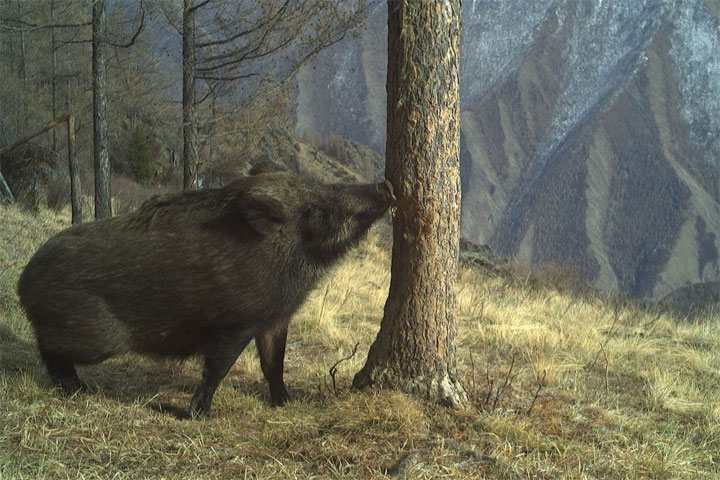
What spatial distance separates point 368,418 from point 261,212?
53.7 inches

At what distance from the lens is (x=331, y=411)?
12.4 ft

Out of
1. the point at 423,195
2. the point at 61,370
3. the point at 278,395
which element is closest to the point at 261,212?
the point at 423,195

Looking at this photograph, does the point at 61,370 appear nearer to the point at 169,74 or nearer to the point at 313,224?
the point at 313,224

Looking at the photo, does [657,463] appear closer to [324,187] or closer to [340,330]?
[324,187]

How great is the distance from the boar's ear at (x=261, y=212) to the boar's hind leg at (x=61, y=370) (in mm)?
1462

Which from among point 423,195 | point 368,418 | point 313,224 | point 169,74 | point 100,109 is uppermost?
point 169,74

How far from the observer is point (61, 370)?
4199 millimetres

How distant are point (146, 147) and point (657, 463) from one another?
2436 cm

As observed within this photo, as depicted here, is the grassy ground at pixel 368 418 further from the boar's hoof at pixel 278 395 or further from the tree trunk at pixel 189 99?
the tree trunk at pixel 189 99

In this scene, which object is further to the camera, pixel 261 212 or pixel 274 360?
pixel 274 360

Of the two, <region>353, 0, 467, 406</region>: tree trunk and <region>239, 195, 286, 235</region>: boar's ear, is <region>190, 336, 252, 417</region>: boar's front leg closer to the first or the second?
<region>239, 195, 286, 235</region>: boar's ear

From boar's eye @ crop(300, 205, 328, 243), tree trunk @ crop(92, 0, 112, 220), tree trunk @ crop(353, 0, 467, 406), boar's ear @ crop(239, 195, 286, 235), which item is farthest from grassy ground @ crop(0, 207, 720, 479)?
tree trunk @ crop(92, 0, 112, 220)

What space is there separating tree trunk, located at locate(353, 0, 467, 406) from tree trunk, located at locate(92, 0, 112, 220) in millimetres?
8173

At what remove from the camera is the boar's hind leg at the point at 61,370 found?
13.6 ft
